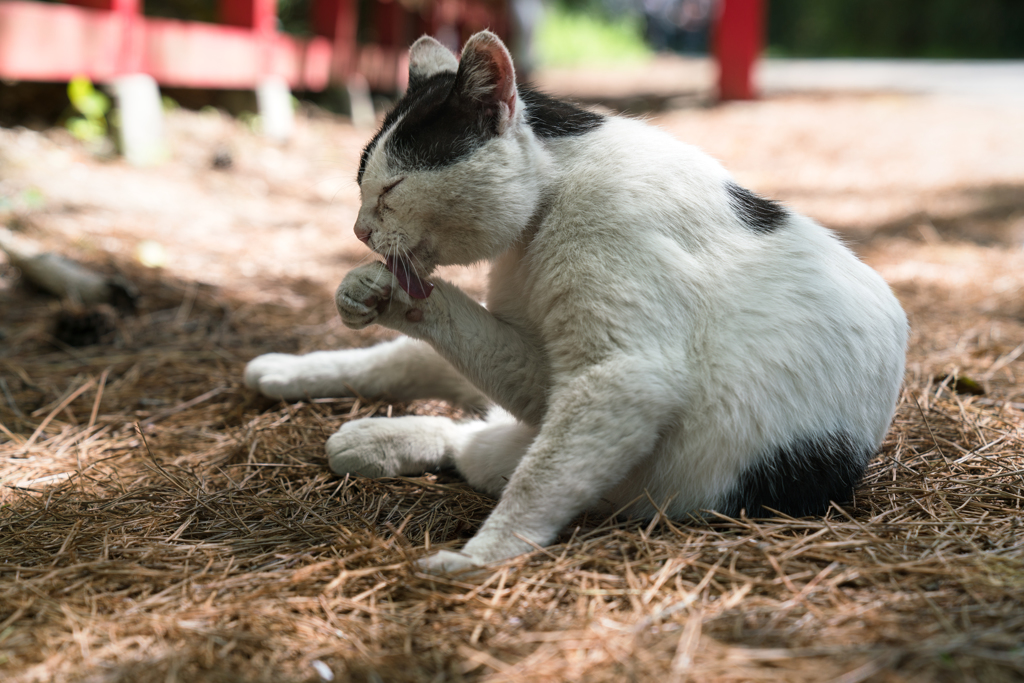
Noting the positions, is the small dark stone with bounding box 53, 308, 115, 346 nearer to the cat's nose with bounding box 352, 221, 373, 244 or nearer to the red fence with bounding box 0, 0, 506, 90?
the cat's nose with bounding box 352, 221, 373, 244

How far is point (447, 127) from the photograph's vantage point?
197 cm

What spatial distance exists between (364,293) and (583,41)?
18.8 meters

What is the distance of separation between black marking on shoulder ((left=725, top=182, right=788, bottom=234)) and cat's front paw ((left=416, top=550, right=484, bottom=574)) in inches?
44.2

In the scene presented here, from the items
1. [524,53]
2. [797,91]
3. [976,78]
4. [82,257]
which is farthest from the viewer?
[524,53]

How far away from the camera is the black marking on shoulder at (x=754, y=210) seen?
199cm

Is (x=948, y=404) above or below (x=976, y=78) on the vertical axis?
below

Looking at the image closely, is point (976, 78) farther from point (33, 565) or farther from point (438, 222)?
point (33, 565)

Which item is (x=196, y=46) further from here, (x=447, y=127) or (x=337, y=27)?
(x=447, y=127)

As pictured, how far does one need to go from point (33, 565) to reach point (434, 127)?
143 cm

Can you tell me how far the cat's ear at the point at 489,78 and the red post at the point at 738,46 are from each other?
9147 millimetres

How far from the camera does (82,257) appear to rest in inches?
150

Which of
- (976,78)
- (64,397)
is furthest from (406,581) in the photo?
(976,78)

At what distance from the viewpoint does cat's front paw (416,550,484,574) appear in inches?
62.3

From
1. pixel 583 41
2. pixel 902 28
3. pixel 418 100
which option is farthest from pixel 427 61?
pixel 902 28
